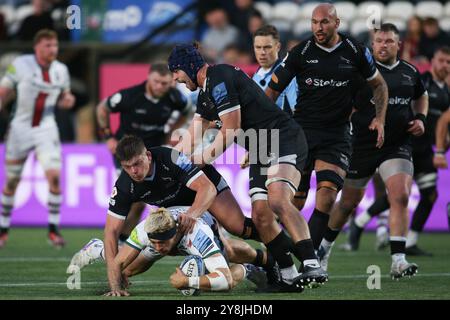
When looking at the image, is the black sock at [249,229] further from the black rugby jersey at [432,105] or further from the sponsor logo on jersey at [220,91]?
the black rugby jersey at [432,105]

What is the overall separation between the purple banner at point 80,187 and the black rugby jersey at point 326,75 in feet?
19.5

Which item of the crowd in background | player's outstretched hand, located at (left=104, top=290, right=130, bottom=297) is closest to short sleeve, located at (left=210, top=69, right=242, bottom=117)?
player's outstretched hand, located at (left=104, top=290, right=130, bottom=297)

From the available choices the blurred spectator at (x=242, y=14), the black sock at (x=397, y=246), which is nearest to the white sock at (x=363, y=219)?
the black sock at (x=397, y=246)

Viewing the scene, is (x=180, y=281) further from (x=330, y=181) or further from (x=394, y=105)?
(x=394, y=105)

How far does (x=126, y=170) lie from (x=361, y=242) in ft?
21.6

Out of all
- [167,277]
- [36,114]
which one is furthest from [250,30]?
[167,277]

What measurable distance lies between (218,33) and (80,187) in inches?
153

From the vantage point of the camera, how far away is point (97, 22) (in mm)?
18500

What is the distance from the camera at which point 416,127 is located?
10.6m

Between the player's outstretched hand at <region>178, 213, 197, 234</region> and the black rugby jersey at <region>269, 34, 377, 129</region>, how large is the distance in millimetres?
1882

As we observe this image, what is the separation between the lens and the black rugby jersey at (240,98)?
8.66 m

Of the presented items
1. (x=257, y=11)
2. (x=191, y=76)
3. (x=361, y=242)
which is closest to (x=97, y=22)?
(x=257, y=11)

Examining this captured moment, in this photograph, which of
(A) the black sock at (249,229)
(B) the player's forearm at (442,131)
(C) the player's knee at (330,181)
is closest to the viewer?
(A) the black sock at (249,229)

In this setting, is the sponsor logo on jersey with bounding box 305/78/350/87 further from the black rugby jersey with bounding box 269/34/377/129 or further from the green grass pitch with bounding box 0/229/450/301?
the green grass pitch with bounding box 0/229/450/301
